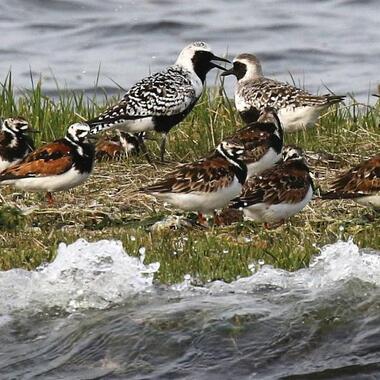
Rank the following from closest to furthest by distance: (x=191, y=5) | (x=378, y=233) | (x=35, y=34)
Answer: (x=378, y=233) → (x=35, y=34) → (x=191, y=5)

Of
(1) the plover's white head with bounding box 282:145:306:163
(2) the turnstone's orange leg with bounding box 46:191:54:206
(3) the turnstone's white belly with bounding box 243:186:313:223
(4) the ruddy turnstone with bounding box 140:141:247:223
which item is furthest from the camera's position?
(2) the turnstone's orange leg with bounding box 46:191:54:206

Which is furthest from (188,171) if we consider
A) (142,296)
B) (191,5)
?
(191,5)

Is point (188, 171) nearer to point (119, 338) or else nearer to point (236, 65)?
point (119, 338)

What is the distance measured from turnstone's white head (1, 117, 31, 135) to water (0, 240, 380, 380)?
303 centimetres

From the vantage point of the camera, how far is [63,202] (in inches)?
423

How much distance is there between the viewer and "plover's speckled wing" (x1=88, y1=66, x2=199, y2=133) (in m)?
12.1

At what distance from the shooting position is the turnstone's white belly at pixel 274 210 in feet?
31.2

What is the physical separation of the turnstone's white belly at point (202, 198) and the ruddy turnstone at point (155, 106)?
7.70 ft

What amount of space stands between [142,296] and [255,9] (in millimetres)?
18051

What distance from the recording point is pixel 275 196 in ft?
31.3

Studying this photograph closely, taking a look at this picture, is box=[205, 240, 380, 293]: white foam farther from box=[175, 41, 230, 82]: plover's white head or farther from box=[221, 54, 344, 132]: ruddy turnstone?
box=[175, 41, 230, 82]: plover's white head

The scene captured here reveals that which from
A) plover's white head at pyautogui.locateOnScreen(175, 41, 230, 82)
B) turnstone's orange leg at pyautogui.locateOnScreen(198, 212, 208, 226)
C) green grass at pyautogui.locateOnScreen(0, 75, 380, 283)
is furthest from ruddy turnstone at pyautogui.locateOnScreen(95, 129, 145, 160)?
turnstone's orange leg at pyautogui.locateOnScreen(198, 212, 208, 226)

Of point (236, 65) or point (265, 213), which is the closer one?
point (265, 213)

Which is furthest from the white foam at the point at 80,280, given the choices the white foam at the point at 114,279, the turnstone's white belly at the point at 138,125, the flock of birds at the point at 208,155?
the turnstone's white belly at the point at 138,125
